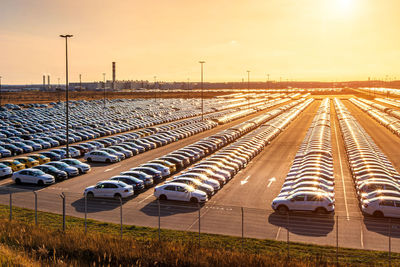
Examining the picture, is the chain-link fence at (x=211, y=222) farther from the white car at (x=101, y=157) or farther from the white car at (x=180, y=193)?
the white car at (x=101, y=157)

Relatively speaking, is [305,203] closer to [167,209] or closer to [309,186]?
[309,186]

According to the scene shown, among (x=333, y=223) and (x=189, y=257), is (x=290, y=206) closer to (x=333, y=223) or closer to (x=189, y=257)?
(x=333, y=223)

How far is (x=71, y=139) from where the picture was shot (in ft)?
160

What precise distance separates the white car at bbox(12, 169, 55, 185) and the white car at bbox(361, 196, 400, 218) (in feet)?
68.5

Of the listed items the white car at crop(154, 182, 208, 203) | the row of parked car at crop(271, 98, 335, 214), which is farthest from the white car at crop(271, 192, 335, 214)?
the white car at crop(154, 182, 208, 203)

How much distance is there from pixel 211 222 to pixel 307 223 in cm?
478

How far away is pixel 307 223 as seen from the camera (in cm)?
1911

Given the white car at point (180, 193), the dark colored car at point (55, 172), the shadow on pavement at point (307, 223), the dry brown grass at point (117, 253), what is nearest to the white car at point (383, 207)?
the shadow on pavement at point (307, 223)

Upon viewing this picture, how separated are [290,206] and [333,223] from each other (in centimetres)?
281

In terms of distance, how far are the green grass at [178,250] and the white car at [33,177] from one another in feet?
34.5

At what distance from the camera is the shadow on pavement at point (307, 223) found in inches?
689

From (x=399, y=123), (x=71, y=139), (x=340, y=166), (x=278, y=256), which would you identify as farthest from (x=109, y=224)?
(x=399, y=123)

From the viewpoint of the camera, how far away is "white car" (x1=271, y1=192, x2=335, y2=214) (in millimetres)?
20359

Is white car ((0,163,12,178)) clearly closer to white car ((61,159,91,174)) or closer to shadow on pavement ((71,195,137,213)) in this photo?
white car ((61,159,91,174))
